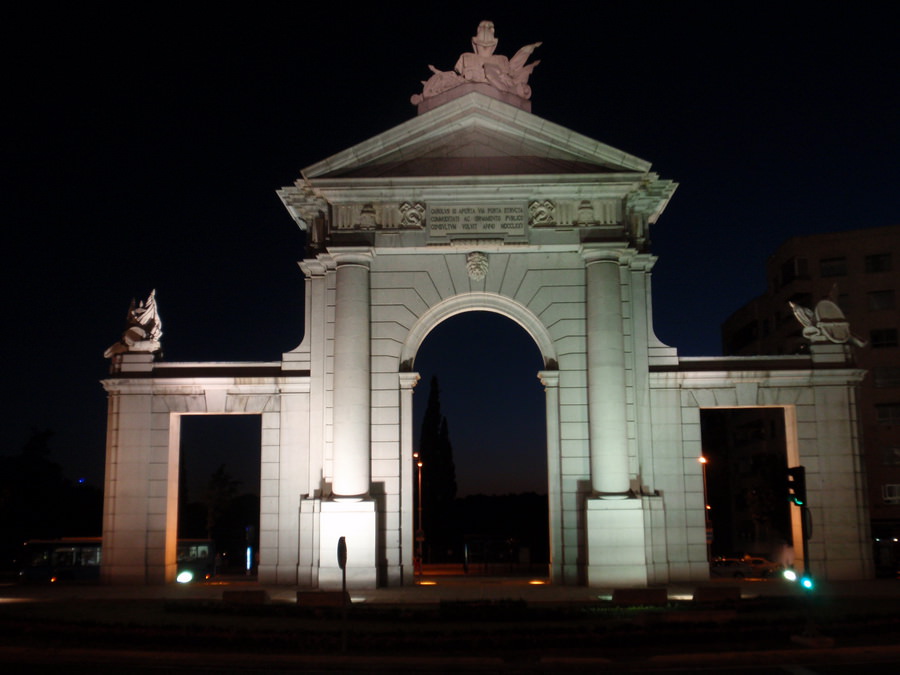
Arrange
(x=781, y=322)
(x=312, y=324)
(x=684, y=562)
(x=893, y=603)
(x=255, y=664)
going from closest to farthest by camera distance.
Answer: (x=255, y=664) → (x=893, y=603) → (x=684, y=562) → (x=312, y=324) → (x=781, y=322)

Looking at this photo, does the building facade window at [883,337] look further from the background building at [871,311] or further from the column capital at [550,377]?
the column capital at [550,377]

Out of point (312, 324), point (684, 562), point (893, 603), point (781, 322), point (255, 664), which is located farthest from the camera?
point (781, 322)

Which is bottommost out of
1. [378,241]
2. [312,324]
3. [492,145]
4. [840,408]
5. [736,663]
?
[736,663]

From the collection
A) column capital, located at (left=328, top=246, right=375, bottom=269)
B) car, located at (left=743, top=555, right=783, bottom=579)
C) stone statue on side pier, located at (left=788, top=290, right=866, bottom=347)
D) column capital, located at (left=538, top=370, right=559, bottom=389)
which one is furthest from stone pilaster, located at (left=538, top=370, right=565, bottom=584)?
car, located at (left=743, top=555, right=783, bottom=579)

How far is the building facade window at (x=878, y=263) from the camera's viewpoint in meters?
62.4

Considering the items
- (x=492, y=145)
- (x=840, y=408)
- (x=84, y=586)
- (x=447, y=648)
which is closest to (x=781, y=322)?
(x=840, y=408)

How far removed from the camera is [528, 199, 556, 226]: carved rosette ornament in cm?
3056

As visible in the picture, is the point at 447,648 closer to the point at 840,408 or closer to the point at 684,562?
the point at 684,562

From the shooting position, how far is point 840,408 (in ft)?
101

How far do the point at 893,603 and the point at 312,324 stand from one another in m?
18.5

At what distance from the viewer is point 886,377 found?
6125 centimetres

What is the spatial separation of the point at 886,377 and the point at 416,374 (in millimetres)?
42122

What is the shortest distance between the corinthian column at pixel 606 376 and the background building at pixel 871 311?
107ft

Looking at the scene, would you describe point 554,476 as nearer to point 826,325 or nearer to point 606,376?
point 606,376
